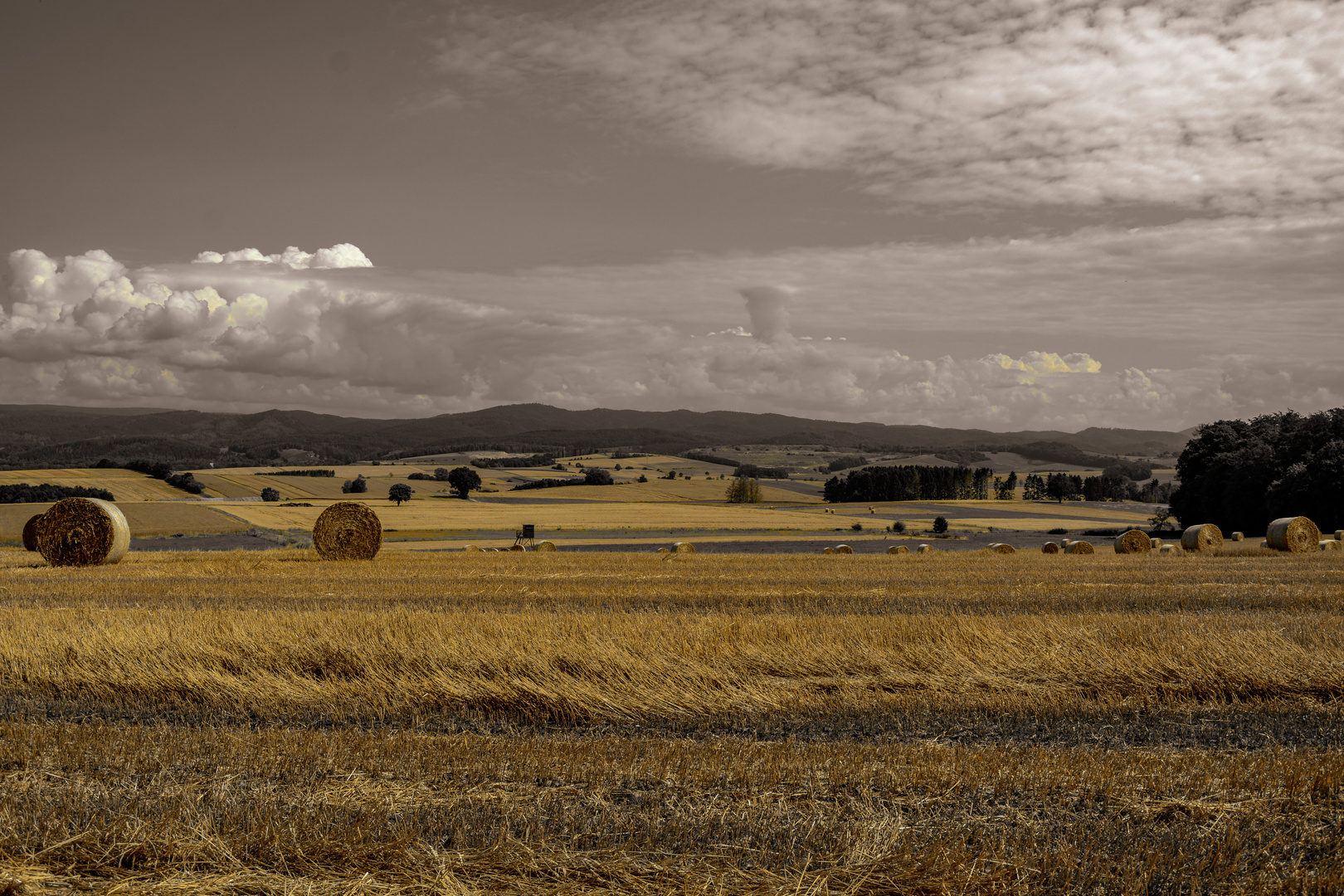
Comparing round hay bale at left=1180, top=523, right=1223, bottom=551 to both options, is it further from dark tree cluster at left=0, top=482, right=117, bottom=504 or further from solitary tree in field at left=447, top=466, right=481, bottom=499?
solitary tree in field at left=447, top=466, right=481, bottom=499

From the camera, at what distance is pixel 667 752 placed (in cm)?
771

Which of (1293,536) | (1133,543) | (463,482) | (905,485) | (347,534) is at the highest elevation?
(1293,536)

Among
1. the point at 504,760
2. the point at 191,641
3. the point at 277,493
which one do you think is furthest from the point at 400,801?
the point at 277,493

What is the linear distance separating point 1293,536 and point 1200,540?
4.77 meters

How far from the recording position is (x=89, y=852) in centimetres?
541

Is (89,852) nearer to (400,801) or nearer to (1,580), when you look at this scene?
(400,801)

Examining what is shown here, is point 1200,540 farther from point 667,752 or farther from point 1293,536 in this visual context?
point 667,752

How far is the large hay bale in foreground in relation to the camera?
38.0m

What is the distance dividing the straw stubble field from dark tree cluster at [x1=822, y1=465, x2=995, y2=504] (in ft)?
377

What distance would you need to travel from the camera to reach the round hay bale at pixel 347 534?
35531 millimetres

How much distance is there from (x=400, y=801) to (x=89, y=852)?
179 centimetres

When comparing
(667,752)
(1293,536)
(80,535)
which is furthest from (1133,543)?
(80,535)

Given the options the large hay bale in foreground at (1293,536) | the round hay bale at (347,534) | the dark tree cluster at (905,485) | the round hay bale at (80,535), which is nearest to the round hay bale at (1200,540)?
the large hay bale in foreground at (1293,536)

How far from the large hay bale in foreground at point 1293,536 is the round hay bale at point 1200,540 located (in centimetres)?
332
